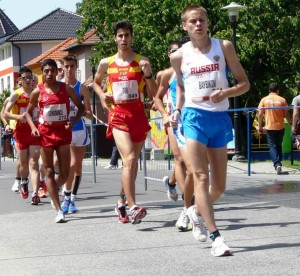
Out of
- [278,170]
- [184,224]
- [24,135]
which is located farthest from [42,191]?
[278,170]

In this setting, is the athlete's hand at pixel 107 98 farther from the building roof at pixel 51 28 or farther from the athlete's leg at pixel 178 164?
the building roof at pixel 51 28

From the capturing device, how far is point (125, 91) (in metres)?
9.98

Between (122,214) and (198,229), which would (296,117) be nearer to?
(122,214)

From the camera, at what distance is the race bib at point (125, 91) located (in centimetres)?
998

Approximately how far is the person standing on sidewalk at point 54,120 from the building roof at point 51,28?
79066mm

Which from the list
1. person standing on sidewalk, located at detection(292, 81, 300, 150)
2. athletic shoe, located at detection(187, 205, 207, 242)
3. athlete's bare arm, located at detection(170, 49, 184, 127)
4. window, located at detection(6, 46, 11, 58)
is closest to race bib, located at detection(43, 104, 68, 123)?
athlete's bare arm, located at detection(170, 49, 184, 127)

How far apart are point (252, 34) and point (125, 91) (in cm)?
2549

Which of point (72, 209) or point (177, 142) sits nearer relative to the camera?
point (177, 142)

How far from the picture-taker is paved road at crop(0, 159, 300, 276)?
23.5 ft

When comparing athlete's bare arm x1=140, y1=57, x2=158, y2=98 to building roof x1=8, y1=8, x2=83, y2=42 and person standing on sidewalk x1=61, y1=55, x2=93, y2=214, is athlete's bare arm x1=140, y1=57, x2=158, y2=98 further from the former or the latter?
building roof x1=8, y1=8, x2=83, y2=42

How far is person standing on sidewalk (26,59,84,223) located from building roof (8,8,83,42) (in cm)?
7907

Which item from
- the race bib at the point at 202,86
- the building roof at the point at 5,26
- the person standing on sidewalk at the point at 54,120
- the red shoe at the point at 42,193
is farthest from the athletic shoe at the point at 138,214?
the building roof at the point at 5,26

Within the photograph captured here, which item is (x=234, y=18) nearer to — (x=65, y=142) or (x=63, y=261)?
(x=65, y=142)

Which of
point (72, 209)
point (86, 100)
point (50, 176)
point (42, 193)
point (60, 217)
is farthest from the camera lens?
point (42, 193)
